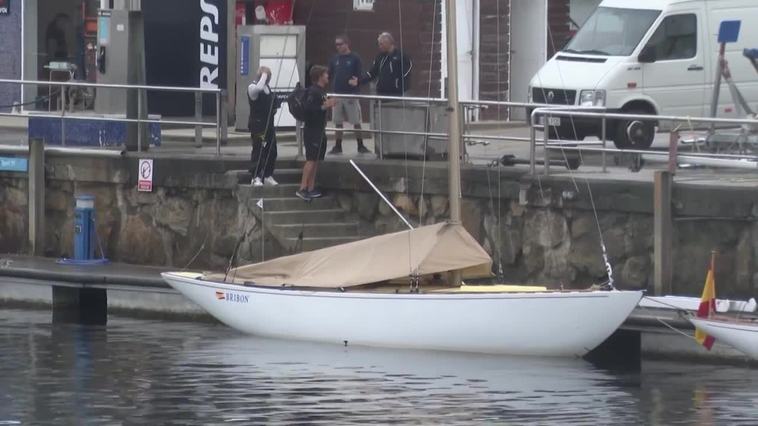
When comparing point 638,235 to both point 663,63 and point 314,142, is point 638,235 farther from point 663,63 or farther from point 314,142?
point 663,63

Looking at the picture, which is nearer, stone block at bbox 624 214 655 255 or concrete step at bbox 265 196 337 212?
stone block at bbox 624 214 655 255

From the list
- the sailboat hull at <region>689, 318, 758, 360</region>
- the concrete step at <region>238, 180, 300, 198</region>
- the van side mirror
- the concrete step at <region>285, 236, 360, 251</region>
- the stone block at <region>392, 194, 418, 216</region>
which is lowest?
the sailboat hull at <region>689, 318, 758, 360</region>

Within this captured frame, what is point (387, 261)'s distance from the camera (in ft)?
67.0

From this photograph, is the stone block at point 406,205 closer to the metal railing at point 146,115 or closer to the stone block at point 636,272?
the metal railing at point 146,115

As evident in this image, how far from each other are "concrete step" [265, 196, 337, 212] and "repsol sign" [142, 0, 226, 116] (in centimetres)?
700

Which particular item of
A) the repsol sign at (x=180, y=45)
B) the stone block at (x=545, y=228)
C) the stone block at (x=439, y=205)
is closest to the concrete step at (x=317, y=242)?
the stone block at (x=439, y=205)

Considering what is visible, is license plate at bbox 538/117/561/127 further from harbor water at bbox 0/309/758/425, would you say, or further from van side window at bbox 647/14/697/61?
van side window at bbox 647/14/697/61

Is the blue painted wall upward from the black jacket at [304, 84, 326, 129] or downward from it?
upward

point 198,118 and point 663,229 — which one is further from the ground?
point 198,118

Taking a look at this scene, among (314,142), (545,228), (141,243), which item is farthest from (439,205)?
(141,243)

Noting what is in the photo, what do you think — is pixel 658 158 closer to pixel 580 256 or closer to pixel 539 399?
pixel 580 256

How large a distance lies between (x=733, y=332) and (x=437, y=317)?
3047 mm

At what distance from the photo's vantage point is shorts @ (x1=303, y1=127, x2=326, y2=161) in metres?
23.3

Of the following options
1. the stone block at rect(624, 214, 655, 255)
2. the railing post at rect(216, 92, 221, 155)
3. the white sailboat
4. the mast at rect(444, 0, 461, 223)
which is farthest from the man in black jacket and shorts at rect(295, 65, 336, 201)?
the stone block at rect(624, 214, 655, 255)
